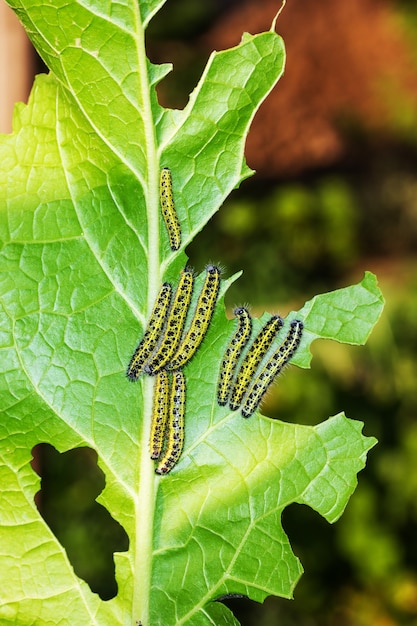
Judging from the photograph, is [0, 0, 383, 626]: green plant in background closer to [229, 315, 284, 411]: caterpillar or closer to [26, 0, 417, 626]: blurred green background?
[229, 315, 284, 411]: caterpillar

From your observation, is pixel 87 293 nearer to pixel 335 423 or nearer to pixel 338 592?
pixel 335 423

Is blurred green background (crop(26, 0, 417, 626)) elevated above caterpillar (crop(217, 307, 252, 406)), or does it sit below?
below

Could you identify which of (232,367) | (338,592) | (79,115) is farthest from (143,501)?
(338,592)

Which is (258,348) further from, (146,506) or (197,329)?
(146,506)

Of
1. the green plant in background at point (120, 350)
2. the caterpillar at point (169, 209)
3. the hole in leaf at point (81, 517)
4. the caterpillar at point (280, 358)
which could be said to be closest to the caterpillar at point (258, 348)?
the caterpillar at point (280, 358)

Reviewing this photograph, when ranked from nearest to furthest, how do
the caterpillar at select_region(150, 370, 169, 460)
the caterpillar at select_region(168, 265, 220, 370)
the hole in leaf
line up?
the caterpillar at select_region(150, 370, 169, 460) → the caterpillar at select_region(168, 265, 220, 370) → the hole in leaf

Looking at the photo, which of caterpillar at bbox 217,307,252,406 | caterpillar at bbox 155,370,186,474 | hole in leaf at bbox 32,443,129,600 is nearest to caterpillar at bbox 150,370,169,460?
caterpillar at bbox 155,370,186,474

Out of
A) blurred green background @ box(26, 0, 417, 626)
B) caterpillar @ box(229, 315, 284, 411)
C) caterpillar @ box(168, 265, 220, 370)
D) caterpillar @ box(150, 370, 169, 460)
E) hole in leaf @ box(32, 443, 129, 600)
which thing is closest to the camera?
caterpillar @ box(150, 370, 169, 460)

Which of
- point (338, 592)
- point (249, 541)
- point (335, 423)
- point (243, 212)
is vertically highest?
point (335, 423)

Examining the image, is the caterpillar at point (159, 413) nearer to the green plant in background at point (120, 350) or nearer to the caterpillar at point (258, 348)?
the green plant in background at point (120, 350)
